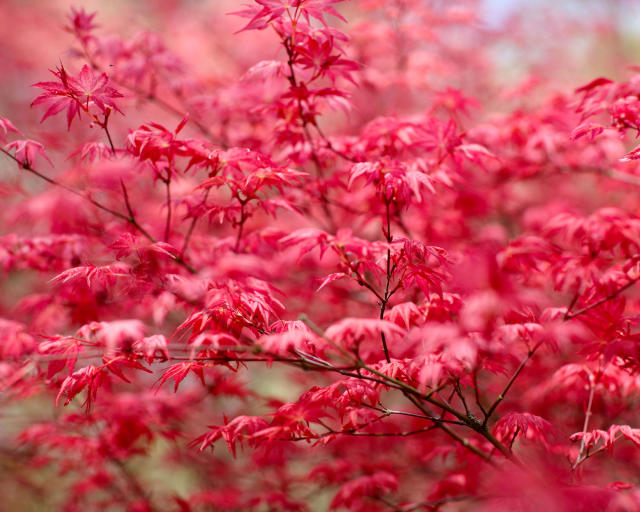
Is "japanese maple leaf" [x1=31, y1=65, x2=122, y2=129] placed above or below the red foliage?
above

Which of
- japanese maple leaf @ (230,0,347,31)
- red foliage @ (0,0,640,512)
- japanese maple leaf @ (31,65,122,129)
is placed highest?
japanese maple leaf @ (230,0,347,31)

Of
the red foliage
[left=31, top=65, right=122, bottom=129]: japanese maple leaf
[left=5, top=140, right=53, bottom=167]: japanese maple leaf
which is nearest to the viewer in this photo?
the red foliage

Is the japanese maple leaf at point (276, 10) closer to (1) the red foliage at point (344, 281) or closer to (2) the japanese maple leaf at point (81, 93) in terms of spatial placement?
(1) the red foliage at point (344, 281)

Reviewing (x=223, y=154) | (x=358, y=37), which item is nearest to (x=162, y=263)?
(x=223, y=154)

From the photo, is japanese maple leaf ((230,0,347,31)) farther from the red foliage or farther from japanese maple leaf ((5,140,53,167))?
japanese maple leaf ((5,140,53,167))

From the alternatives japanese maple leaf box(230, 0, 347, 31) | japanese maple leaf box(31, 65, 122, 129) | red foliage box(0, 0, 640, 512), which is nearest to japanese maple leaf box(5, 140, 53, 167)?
red foliage box(0, 0, 640, 512)

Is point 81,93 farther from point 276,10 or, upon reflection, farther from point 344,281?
point 344,281

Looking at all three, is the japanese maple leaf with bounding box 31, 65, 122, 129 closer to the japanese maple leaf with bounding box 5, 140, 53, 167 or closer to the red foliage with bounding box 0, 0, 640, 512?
the red foliage with bounding box 0, 0, 640, 512

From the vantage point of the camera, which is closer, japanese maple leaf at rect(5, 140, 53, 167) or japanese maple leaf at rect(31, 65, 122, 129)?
japanese maple leaf at rect(31, 65, 122, 129)

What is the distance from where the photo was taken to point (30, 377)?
2625mm

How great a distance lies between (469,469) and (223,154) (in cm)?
226

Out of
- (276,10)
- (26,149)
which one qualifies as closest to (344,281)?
(276,10)

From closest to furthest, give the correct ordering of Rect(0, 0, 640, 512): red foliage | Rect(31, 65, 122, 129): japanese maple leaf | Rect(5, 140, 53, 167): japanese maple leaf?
1. Rect(0, 0, 640, 512): red foliage
2. Rect(31, 65, 122, 129): japanese maple leaf
3. Rect(5, 140, 53, 167): japanese maple leaf

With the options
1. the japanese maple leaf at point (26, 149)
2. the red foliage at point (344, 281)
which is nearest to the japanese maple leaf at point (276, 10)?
the red foliage at point (344, 281)
